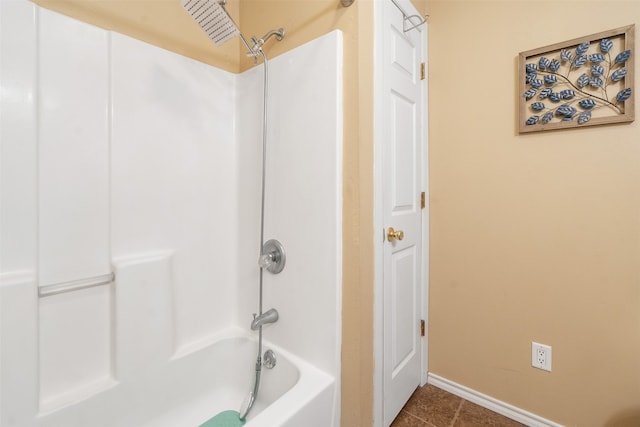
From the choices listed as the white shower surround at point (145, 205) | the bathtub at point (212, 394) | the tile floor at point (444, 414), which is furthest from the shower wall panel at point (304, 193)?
the tile floor at point (444, 414)

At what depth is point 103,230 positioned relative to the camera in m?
1.14

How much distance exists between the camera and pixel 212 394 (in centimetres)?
140

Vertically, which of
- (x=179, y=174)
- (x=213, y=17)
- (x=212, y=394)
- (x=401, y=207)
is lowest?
(x=212, y=394)

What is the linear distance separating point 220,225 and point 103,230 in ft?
1.73

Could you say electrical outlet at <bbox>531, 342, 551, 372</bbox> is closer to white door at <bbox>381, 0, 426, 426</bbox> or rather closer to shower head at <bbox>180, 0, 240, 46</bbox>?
→ white door at <bbox>381, 0, 426, 426</bbox>

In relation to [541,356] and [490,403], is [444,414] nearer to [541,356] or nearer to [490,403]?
[490,403]

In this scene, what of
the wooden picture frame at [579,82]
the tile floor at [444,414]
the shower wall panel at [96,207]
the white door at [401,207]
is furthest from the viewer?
the tile floor at [444,414]

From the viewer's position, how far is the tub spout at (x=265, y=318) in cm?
131

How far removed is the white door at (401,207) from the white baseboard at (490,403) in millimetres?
152

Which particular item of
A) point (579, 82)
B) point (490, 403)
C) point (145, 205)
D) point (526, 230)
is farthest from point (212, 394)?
point (579, 82)

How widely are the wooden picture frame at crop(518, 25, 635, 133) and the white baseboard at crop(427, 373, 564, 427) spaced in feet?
4.58

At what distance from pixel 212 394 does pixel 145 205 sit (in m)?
1.00

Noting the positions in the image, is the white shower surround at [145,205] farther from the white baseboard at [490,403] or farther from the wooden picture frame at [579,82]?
the wooden picture frame at [579,82]

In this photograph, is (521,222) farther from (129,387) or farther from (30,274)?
(30,274)
